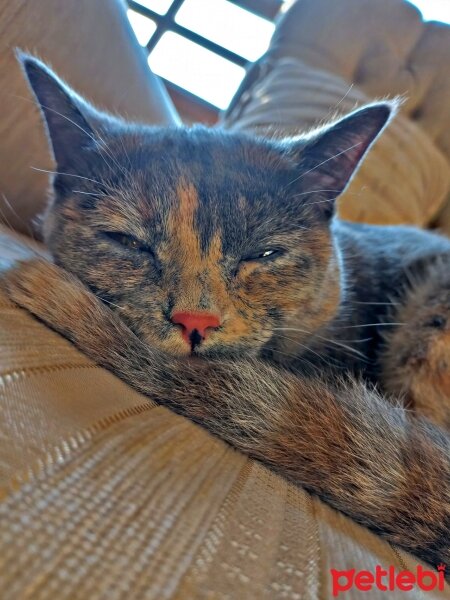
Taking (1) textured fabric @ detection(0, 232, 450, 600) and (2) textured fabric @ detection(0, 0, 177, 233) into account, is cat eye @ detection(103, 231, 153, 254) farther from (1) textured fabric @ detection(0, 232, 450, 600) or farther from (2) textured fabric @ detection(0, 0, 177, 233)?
(2) textured fabric @ detection(0, 0, 177, 233)

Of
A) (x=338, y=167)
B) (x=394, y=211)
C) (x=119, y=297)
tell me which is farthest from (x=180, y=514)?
(x=394, y=211)

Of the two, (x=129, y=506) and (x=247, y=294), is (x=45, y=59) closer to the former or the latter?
(x=247, y=294)

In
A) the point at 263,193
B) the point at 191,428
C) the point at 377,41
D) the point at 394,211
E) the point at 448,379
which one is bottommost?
the point at 191,428

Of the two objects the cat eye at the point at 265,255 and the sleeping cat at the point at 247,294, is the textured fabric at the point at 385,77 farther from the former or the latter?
the cat eye at the point at 265,255

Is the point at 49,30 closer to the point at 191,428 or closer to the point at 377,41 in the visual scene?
the point at 191,428

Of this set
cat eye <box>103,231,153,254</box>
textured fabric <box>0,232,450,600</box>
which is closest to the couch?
textured fabric <box>0,232,450,600</box>

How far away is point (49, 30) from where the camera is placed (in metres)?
1.22

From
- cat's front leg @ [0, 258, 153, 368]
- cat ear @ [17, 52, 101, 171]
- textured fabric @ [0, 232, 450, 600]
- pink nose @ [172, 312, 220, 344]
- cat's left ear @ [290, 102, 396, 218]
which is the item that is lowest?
textured fabric @ [0, 232, 450, 600]

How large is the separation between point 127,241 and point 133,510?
1.83 feet

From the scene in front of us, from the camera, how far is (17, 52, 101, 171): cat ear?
2.70ft

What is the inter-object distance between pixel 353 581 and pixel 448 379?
2.05 ft

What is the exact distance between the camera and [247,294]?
79 centimetres

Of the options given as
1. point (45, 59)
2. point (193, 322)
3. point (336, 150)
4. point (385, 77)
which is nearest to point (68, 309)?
point (193, 322)

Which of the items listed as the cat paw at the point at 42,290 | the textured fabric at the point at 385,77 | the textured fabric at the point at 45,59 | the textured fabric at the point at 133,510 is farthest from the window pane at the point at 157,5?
the textured fabric at the point at 133,510
